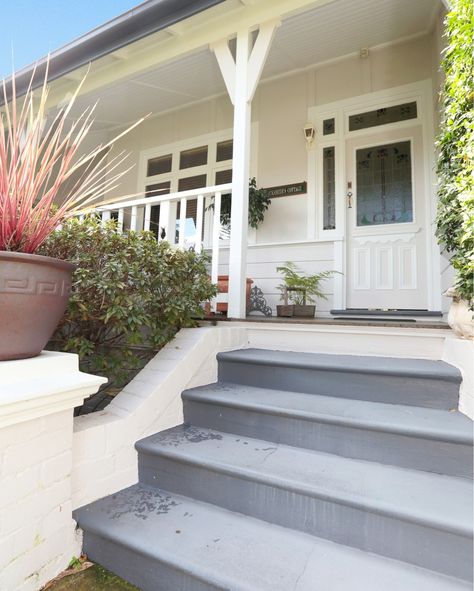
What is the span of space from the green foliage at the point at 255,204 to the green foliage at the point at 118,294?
2395 mm

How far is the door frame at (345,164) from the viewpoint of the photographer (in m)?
3.65

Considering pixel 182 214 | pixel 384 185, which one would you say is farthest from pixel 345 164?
pixel 182 214

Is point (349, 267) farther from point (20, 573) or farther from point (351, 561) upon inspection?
point (20, 573)

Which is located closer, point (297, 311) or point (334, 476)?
point (334, 476)

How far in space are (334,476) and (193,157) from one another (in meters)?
5.28

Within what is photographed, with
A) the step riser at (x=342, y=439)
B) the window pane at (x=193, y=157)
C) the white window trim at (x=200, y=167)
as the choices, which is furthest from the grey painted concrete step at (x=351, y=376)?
the window pane at (x=193, y=157)

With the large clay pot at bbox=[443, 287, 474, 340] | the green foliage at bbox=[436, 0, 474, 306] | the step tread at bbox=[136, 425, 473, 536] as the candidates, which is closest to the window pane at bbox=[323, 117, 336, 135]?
the green foliage at bbox=[436, 0, 474, 306]

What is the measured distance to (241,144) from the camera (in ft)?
9.23

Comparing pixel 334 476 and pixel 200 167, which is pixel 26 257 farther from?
pixel 200 167

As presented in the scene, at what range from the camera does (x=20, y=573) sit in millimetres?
1156

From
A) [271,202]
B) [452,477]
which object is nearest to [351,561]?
[452,477]

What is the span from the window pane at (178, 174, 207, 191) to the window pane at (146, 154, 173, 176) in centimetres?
39

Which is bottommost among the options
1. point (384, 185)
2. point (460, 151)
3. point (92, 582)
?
point (92, 582)

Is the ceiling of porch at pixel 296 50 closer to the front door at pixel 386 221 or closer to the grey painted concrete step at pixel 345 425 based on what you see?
the front door at pixel 386 221
